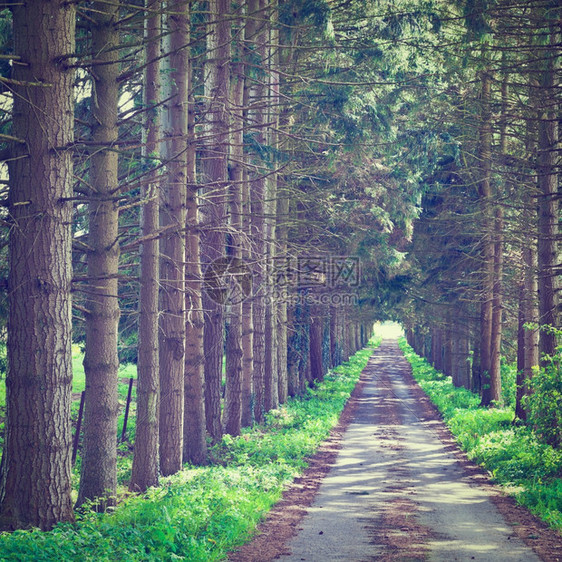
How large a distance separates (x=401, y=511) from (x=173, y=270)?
6087 mm

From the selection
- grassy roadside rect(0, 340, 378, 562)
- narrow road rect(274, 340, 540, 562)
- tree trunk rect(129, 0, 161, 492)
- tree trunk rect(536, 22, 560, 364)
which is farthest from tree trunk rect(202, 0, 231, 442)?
tree trunk rect(536, 22, 560, 364)

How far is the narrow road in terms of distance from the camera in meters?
8.30

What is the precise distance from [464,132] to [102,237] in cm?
1388

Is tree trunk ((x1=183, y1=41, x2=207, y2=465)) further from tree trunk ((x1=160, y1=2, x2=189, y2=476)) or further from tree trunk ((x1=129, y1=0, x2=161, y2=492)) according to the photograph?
tree trunk ((x1=129, y1=0, x2=161, y2=492))

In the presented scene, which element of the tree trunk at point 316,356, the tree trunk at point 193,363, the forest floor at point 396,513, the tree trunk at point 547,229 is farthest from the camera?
the tree trunk at point 316,356

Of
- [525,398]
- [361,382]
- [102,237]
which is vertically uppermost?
[102,237]

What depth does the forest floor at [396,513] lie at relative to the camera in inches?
326

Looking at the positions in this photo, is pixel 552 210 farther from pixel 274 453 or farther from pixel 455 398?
pixel 455 398

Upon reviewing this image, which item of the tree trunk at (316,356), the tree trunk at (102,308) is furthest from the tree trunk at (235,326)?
the tree trunk at (316,356)

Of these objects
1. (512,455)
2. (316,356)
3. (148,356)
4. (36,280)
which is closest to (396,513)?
(148,356)

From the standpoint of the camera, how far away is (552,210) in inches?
583

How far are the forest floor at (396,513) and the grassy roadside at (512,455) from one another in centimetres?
28

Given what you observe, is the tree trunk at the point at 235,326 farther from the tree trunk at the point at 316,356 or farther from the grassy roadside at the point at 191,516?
the tree trunk at the point at 316,356

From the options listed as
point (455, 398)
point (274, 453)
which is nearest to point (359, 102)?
point (274, 453)
